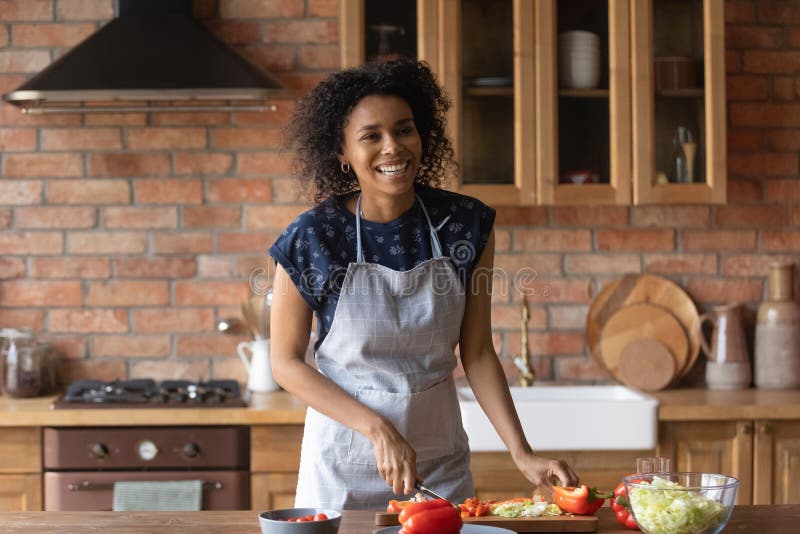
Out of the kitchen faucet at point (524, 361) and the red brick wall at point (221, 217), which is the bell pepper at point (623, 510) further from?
the red brick wall at point (221, 217)

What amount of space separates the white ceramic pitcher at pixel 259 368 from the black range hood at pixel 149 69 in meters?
0.76

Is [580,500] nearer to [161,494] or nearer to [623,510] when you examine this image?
[623,510]

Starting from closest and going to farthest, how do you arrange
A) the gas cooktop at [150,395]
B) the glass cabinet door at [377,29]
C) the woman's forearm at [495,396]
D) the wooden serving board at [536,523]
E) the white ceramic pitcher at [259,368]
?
the wooden serving board at [536,523] < the woman's forearm at [495,396] < the gas cooktop at [150,395] < the glass cabinet door at [377,29] < the white ceramic pitcher at [259,368]

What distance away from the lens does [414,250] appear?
2158 mm

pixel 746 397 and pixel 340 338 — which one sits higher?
pixel 340 338

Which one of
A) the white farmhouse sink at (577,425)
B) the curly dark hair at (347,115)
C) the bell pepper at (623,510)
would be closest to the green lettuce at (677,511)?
the bell pepper at (623,510)

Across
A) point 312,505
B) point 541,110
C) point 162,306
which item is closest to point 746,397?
point 541,110

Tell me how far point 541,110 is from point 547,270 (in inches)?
22.7

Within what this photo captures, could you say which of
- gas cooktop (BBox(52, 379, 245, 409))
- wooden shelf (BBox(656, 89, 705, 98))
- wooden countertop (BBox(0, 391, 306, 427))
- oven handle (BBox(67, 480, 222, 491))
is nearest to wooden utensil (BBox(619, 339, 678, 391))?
wooden shelf (BBox(656, 89, 705, 98))

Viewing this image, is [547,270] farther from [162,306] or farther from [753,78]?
[162,306]

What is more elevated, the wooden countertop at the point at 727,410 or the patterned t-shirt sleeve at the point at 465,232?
the patterned t-shirt sleeve at the point at 465,232

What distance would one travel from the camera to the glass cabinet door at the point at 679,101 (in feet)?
10.4

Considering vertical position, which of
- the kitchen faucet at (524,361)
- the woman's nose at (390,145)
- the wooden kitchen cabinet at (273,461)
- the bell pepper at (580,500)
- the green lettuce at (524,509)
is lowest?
the wooden kitchen cabinet at (273,461)

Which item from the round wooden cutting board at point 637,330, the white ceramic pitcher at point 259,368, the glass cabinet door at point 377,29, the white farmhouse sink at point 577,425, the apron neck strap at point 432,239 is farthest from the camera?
the round wooden cutting board at point 637,330
